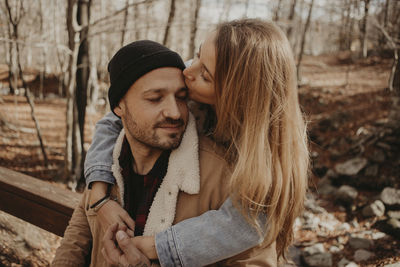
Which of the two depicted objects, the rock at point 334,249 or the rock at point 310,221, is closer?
the rock at point 334,249

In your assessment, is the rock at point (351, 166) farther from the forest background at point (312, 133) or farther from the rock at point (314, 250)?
the rock at point (314, 250)

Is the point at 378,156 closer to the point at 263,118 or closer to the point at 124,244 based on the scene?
the point at 263,118

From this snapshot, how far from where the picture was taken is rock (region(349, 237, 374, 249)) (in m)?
4.01

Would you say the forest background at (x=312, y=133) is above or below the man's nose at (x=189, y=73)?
below

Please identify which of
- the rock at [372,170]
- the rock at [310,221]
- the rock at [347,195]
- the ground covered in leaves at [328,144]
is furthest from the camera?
the rock at [372,170]

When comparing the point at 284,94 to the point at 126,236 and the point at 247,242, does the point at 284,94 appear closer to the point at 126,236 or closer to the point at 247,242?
the point at 247,242

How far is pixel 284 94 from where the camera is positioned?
139cm

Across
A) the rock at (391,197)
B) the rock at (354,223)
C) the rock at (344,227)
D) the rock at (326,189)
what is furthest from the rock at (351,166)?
the rock at (344,227)

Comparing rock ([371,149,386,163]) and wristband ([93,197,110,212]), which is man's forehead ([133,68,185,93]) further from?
rock ([371,149,386,163])

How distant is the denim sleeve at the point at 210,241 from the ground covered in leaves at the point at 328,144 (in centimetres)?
41

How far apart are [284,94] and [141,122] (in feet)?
2.34

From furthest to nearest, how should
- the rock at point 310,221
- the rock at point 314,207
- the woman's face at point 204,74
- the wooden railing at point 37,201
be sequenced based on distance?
the rock at point 314,207 < the rock at point 310,221 < the wooden railing at point 37,201 < the woman's face at point 204,74

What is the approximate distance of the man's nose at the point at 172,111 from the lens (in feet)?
4.87

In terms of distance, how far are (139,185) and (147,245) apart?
0.39 metres
